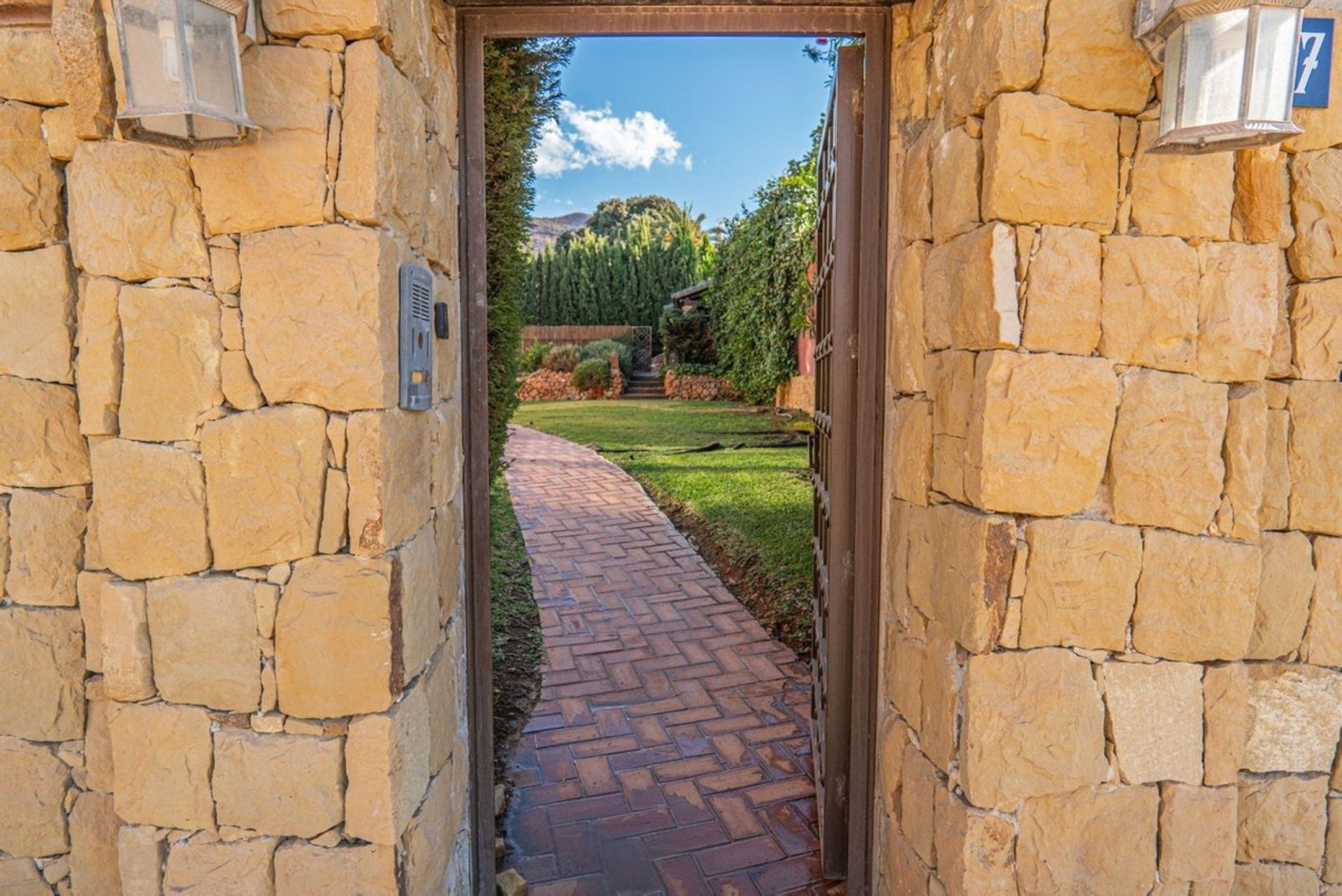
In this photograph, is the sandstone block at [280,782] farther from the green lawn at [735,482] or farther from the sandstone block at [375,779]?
the green lawn at [735,482]

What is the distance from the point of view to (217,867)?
5.05ft

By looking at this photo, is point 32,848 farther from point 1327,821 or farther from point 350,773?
point 1327,821

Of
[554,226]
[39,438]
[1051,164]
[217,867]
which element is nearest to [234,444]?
[39,438]

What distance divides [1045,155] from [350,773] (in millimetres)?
1999

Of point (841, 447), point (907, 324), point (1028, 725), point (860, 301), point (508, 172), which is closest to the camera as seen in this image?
point (1028, 725)

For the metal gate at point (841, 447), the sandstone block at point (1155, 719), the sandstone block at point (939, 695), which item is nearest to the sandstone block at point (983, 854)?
the sandstone block at point (939, 695)

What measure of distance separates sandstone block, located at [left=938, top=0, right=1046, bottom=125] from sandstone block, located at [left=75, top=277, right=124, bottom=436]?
1.88m

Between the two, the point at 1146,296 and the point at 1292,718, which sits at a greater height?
the point at 1146,296

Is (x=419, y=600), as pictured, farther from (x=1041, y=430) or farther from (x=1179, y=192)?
(x=1179, y=192)

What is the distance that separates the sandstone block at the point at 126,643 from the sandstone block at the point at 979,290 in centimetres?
191

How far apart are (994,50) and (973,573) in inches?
44.5

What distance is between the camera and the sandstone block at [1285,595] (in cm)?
170

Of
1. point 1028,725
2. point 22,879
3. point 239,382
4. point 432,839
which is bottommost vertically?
point 22,879

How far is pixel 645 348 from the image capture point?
66.6 ft
